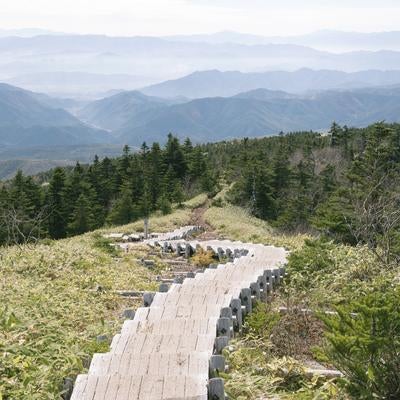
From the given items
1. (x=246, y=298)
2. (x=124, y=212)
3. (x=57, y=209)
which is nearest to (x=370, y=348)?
(x=246, y=298)

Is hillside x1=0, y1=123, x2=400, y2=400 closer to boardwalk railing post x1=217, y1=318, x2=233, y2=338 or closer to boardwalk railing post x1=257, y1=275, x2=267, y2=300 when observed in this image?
boardwalk railing post x1=257, y1=275, x2=267, y2=300

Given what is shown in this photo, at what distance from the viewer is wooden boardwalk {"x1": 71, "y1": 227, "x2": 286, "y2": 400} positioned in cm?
645

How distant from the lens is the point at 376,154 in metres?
36.9

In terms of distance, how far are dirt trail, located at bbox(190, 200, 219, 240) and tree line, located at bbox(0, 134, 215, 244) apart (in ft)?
7.06

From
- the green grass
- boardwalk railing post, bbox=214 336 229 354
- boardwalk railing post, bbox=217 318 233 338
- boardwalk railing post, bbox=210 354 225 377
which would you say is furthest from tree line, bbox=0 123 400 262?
boardwalk railing post, bbox=210 354 225 377

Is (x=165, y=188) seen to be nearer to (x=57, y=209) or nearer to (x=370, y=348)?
(x=57, y=209)

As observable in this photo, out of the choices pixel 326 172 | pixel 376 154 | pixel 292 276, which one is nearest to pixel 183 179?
pixel 326 172

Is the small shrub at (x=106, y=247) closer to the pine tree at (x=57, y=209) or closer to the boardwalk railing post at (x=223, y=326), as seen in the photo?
the boardwalk railing post at (x=223, y=326)

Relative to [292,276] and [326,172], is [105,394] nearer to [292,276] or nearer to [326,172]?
[292,276]

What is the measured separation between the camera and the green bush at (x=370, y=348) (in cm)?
662

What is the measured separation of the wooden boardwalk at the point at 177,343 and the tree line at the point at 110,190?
35.6m

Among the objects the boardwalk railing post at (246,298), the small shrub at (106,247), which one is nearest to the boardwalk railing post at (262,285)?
the boardwalk railing post at (246,298)

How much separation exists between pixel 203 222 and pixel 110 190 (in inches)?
949

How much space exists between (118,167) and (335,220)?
4123 cm
